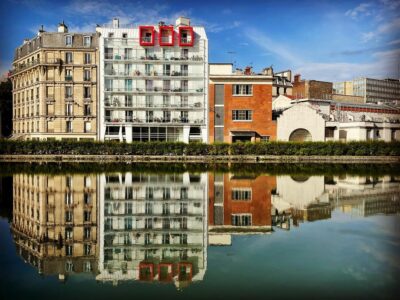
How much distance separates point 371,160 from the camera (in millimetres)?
44438

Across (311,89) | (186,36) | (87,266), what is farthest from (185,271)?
(311,89)

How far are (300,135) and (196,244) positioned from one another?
43.6 meters

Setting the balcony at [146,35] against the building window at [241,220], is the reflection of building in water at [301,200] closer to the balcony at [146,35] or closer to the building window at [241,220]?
the building window at [241,220]

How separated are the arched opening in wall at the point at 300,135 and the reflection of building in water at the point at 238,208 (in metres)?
29.3

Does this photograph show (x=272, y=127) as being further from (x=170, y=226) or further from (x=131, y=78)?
(x=170, y=226)

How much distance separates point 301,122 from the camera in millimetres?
51250

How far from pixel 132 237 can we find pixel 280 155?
35.9 m

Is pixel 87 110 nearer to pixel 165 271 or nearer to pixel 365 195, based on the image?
pixel 365 195

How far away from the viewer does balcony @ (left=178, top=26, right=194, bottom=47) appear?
2161 inches

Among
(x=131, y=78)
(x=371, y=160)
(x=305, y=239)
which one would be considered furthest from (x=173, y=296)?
(x=131, y=78)

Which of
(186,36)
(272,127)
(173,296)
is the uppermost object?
(186,36)

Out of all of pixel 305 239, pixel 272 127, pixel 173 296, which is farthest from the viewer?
pixel 272 127

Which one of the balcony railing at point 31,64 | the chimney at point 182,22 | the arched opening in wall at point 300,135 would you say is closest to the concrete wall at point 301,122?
the arched opening in wall at point 300,135

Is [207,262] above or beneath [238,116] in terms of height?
beneath
